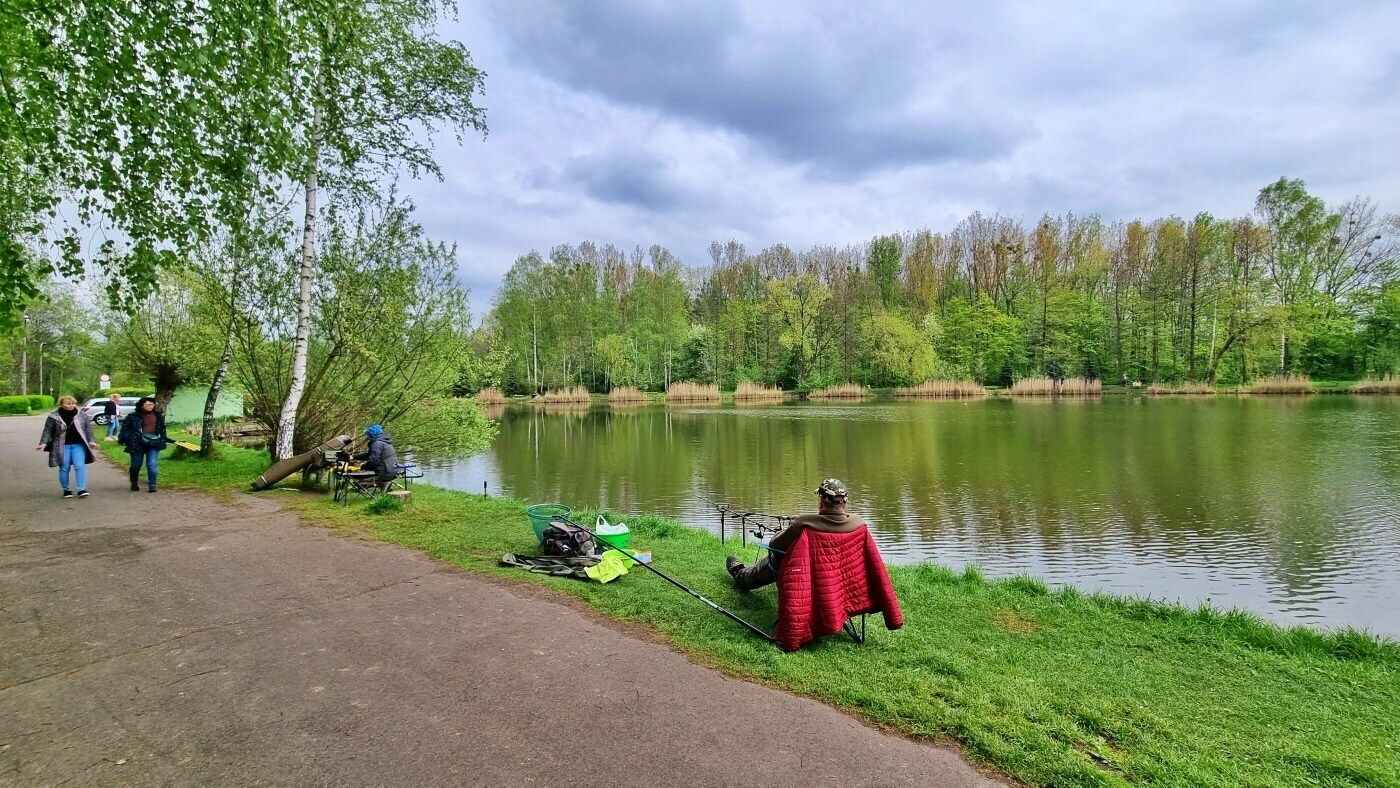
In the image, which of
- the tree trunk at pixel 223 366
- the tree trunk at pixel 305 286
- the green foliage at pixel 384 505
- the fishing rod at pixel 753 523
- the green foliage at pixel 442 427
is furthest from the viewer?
the green foliage at pixel 442 427

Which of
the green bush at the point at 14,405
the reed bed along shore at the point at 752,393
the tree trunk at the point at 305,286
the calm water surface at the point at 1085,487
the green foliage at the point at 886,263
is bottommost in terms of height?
the calm water surface at the point at 1085,487

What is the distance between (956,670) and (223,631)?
208 inches

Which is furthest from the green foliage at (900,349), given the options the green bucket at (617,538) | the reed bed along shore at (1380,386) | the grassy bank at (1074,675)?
the green bucket at (617,538)

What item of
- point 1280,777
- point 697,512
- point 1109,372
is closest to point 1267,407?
point 1109,372

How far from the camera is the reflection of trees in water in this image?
10.4m

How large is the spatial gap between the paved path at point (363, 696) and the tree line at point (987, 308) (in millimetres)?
39623

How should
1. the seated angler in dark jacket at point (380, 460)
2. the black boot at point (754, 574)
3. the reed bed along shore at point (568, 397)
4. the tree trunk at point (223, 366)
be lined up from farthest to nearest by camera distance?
1. the reed bed along shore at point (568, 397)
2. the tree trunk at point (223, 366)
3. the seated angler in dark jacket at point (380, 460)
4. the black boot at point (754, 574)

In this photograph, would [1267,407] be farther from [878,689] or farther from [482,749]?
[482,749]

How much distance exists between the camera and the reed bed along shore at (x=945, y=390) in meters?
52.1

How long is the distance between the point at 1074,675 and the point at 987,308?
58406 mm

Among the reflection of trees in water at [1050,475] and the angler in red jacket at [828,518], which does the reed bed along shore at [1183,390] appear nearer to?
the reflection of trees in water at [1050,475]

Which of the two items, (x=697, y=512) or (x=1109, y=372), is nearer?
(x=697, y=512)

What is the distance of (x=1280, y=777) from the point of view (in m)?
3.23

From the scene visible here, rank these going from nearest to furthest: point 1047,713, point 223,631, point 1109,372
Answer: point 1047,713, point 223,631, point 1109,372
